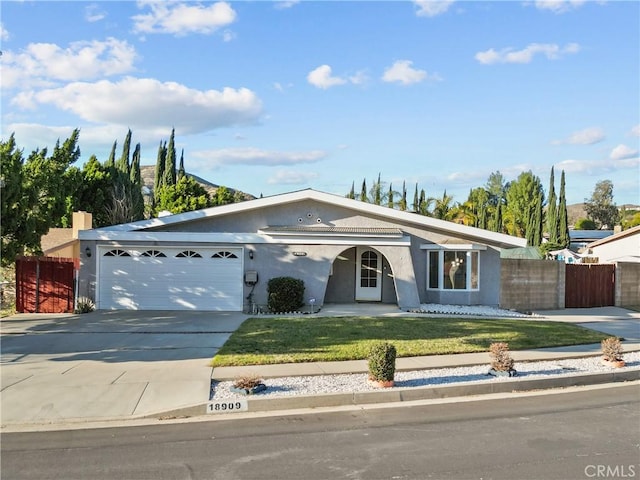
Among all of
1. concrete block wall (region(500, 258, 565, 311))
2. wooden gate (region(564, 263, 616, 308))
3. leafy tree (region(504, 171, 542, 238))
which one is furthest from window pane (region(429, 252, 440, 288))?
leafy tree (region(504, 171, 542, 238))

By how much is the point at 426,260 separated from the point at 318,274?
4.16 meters

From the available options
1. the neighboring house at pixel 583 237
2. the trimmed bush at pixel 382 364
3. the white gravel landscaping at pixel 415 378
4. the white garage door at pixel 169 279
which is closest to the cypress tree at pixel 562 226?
the neighboring house at pixel 583 237

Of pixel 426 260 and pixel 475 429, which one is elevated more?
pixel 426 260

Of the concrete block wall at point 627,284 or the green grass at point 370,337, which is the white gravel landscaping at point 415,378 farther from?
the concrete block wall at point 627,284

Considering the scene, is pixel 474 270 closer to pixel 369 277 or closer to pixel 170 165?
pixel 369 277

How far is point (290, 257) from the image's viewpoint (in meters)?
18.4

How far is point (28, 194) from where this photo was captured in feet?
48.7

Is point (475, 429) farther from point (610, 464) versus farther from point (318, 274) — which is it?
point (318, 274)

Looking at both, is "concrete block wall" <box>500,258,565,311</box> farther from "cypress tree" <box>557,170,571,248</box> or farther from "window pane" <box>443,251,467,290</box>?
"cypress tree" <box>557,170,571,248</box>

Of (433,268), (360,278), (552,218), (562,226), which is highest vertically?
(552,218)

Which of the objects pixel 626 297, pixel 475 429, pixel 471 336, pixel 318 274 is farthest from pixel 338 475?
pixel 626 297

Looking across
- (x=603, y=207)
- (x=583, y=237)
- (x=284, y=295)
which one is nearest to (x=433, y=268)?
(x=284, y=295)

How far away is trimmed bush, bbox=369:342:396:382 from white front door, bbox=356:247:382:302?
1097cm

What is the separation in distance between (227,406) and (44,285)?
11608mm
